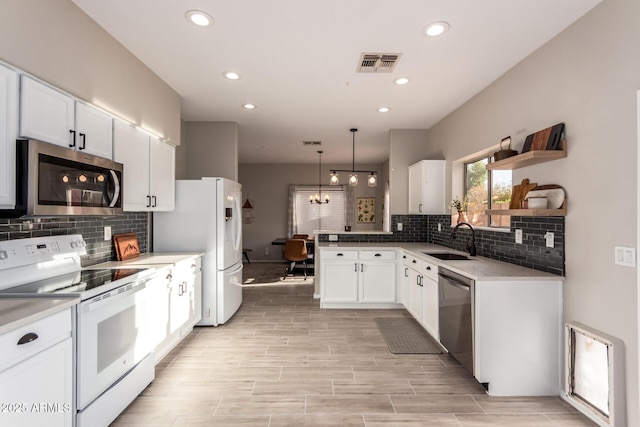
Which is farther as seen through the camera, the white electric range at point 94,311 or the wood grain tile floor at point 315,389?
the wood grain tile floor at point 315,389

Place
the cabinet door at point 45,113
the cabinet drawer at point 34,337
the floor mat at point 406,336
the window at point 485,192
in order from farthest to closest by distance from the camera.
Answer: the window at point 485,192 → the floor mat at point 406,336 → the cabinet door at point 45,113 → the cabinet drawer at point 34,337

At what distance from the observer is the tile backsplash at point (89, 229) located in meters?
2.03

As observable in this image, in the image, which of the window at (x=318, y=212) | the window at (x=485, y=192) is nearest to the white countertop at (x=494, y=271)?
the window at (x=485, y=192)

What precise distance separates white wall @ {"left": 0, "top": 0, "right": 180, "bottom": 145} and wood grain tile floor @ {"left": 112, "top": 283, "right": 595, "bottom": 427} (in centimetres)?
213

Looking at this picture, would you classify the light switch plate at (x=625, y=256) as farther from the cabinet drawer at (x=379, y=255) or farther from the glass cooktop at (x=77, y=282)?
the glass cooktop at (x=77, y=282)

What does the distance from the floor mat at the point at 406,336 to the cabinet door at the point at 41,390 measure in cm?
247

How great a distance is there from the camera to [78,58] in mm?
2113

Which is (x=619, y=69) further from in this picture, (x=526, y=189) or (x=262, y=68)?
(x=262, y=68)

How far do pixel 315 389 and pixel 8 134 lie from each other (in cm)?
241

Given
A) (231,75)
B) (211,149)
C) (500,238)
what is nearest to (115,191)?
(231,75)

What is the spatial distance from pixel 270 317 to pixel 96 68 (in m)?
3.06

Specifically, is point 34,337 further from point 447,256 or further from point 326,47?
point 447,256

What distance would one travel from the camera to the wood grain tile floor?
6.84ft

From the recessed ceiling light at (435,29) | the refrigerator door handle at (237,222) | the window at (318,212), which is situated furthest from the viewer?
the window at (318,212)
